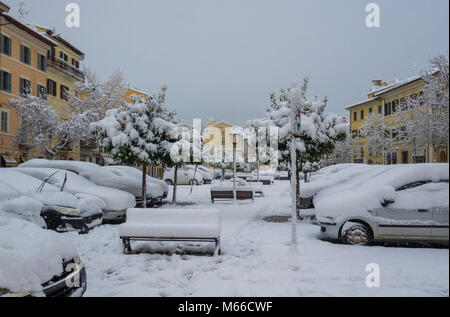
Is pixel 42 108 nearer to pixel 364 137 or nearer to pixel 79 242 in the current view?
pixel 79 242

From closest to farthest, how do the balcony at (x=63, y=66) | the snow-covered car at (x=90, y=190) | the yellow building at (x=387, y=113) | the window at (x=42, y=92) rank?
1. the yellow building at (x=387, y=113)
2. the snow-covered car at (x=90, y=190)
3. the balcony at (x=63, y=66)
4. the window at (x=42, y=92)

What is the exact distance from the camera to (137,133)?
10.1 meters

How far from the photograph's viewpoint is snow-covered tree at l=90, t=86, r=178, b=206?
1014 cm

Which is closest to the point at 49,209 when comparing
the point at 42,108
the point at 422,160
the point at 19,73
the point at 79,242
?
the point at 79,242

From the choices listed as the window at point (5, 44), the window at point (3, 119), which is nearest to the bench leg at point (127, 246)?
the window at point (5, 44)

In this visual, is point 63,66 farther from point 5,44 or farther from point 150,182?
point 150,182

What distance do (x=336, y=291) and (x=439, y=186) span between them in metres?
0.98

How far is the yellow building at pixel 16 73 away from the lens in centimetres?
1076

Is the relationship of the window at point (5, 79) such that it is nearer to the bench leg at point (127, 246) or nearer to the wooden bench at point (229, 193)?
the wooden bench at point (229, 193)

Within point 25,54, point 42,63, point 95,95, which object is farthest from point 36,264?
point 95,95

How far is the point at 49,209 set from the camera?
684 centimetres

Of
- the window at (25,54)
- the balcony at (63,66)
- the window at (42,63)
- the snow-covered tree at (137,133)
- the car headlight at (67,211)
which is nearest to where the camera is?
the car headlight at (67,211)

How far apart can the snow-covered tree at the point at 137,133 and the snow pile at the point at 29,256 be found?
6407mm

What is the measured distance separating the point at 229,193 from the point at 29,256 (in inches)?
453
